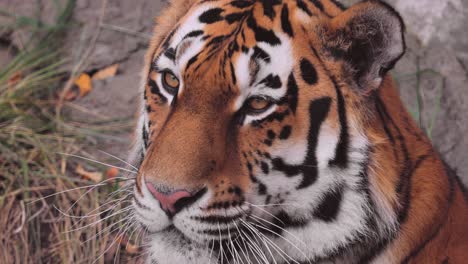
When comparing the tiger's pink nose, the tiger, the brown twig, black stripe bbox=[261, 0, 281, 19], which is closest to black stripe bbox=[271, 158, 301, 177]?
the tiger

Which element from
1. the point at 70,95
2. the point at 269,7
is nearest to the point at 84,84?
the point at 70,95

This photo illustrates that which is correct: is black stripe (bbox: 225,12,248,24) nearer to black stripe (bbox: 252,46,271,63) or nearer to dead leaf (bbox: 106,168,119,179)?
black stripe (bbox: 252,46,271,63)

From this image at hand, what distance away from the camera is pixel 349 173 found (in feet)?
5.58

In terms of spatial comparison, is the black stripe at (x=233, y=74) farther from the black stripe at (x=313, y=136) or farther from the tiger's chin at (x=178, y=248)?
the tiger's chin at (x=178, y=248)

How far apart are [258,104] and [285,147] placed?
117 millimetres

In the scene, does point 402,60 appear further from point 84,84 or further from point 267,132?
point 267,132

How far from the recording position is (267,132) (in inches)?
66.0

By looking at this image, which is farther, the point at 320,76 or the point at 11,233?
the point at 11,233

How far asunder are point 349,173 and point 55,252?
1.49 meters

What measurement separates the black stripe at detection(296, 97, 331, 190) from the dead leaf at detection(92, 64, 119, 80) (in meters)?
1.91

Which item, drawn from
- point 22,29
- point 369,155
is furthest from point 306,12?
point 22,29

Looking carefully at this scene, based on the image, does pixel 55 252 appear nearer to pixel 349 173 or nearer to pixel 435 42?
pixel 349 173

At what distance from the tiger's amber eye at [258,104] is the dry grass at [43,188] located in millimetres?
1035

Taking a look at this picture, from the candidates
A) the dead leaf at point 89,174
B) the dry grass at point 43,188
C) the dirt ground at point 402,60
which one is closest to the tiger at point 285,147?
the dry grass at point 43,188
